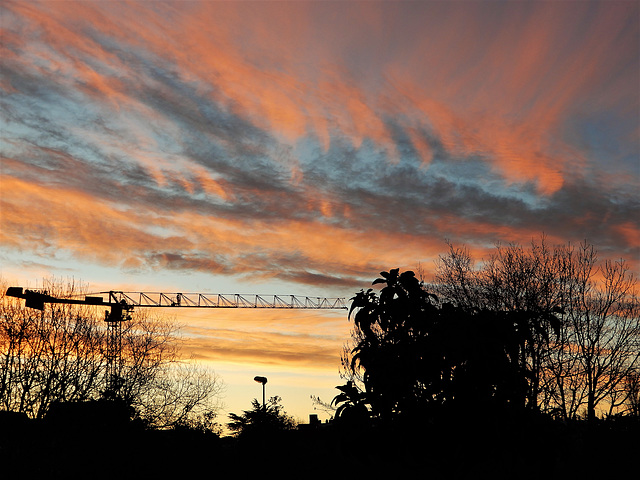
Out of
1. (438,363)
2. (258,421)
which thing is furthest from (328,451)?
(258,421)

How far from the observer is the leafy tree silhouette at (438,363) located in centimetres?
657

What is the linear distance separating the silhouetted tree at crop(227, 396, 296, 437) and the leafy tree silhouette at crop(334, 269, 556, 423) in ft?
105

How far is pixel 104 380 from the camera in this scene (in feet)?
130

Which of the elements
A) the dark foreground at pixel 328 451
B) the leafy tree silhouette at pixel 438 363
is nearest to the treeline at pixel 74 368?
the dark foreground at pixel 328 451

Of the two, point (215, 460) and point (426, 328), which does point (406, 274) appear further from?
point (215, 460)

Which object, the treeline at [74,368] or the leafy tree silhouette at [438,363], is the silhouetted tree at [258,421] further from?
the leafy tree silhouette at [438,363]

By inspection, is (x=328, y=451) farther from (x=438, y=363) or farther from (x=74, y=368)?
(x=74, y=368)

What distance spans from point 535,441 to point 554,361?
27611 millimetres

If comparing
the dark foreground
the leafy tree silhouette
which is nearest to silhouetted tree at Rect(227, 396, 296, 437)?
the dark foreground

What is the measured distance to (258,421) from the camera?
124 feet

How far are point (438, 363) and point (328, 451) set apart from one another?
19.4ft

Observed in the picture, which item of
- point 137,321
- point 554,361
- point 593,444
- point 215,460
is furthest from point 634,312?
point 137,321

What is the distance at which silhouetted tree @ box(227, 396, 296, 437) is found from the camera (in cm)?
3688

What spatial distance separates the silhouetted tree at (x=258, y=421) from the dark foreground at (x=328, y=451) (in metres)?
0.49
